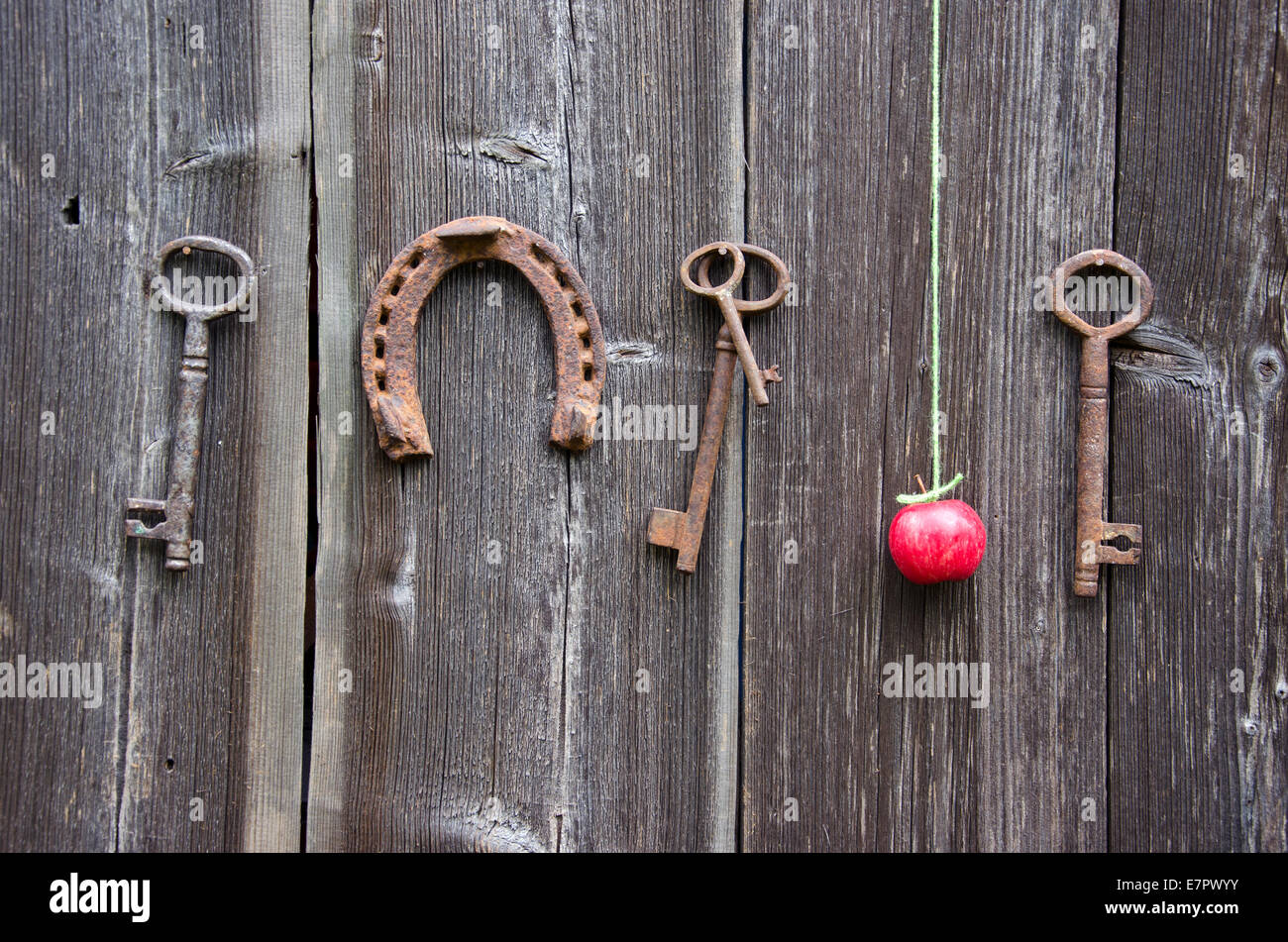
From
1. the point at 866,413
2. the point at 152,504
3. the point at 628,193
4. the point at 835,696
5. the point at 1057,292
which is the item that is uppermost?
the point at 628,193

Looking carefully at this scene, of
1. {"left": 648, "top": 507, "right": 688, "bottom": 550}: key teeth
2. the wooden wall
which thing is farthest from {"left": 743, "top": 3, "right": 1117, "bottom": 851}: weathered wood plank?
{"left": 648, "top": 507, "right": 688, "bottom": 550}: key teeth

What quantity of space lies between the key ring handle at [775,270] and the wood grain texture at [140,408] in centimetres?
70

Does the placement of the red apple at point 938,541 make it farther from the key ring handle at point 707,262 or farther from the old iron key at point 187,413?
the old iron key at point 187,413

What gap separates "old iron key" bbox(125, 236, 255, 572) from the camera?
4.17 feet

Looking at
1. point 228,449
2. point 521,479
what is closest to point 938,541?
point 521,479

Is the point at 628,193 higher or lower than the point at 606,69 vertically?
lower

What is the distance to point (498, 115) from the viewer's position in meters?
1.33

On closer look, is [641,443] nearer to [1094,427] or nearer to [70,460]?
[1094,427]

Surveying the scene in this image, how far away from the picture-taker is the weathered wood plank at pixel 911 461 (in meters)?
1.33

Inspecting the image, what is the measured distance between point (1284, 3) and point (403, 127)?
1.54 m

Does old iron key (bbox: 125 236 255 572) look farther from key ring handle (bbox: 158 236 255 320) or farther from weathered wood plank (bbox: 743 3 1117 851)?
weathered wood plank (bbox: 743 3 1117 851)

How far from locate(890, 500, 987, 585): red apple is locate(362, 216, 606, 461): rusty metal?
54 centimetres

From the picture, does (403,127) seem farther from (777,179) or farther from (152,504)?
(152,504)
